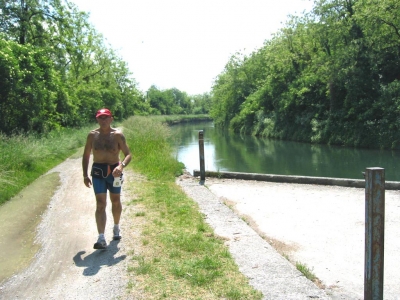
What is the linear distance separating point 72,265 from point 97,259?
297 millimetres

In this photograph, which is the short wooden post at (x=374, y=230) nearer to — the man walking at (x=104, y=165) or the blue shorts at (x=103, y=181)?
the man walking at (x=104, y=165)

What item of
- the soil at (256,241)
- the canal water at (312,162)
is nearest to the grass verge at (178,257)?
the soil at (256,241)

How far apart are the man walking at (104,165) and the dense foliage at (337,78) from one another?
22.1 m

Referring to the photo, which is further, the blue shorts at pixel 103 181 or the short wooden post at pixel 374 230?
the blue shorts at pixel 103 181

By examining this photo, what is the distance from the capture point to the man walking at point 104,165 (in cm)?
541

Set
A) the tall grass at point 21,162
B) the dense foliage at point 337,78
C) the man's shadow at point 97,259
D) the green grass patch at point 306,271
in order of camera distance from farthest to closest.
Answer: the dense foliage at point 337,78 → the tall grass at point 21,162 → the man's shadow at point 97,259 → the green grass patch at point 306,271

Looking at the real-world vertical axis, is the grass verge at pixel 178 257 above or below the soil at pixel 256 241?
above

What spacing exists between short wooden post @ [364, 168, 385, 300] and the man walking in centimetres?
307

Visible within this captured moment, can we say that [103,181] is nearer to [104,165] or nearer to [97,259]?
[104,165]

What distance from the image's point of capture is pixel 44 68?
1994cm

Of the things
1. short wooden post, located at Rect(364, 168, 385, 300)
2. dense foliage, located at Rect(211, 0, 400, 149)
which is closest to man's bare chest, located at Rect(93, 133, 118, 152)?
short wooden post, located at Rect(364, 168, 385, 300)

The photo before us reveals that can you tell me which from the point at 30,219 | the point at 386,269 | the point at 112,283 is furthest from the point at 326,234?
the point at 30,219

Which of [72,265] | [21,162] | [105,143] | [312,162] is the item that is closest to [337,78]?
[312,162]

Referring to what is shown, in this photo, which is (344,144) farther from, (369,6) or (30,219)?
(30,219)
